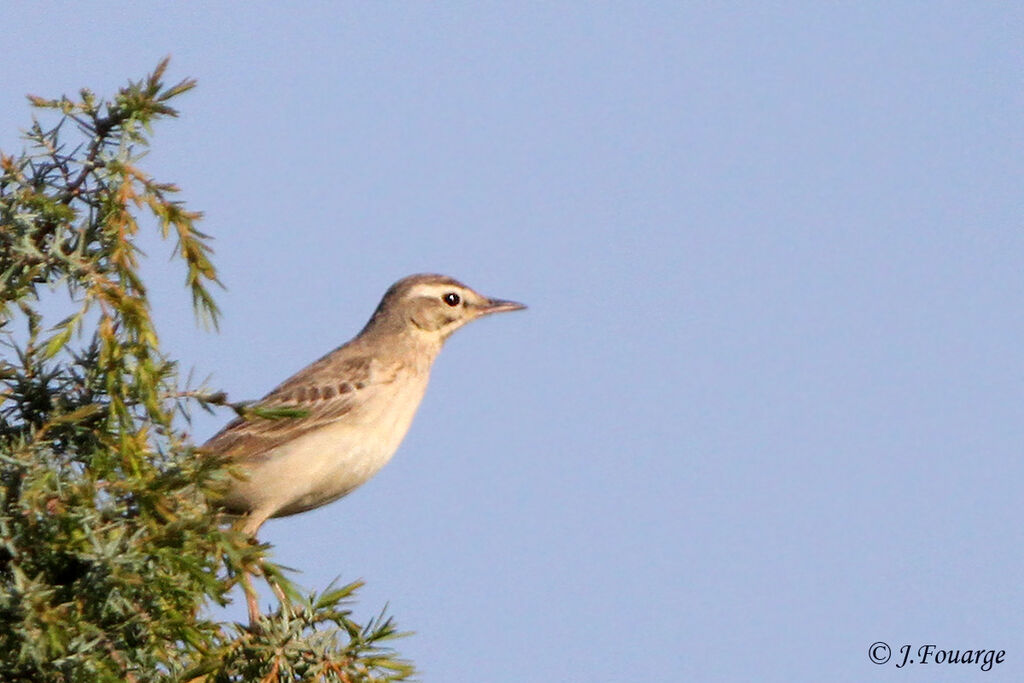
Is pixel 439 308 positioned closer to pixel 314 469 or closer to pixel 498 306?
pixel 498 306

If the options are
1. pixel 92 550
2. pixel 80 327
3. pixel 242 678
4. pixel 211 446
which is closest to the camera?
pixel 92 550

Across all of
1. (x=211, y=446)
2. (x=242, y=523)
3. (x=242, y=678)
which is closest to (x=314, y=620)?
(x=242, y=678)

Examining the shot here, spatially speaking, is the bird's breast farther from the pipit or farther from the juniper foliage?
the juniper foliage

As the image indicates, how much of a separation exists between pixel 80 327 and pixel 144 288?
282 millimetres

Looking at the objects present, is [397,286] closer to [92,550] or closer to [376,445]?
[376,445]

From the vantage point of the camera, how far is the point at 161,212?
5.17 m

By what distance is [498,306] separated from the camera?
11.9 metres

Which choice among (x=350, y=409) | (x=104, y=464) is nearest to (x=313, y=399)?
(x=350, y=409)

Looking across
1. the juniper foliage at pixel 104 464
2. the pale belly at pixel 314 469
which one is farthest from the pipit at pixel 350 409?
the juniper foliage at pixel 104 464

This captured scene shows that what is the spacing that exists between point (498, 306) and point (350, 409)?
208cm

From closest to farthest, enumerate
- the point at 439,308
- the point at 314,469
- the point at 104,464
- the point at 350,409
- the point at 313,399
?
the point at 104,464, the point at 314,469, the point at 350,409, the point at 313,399, the point at 439,308

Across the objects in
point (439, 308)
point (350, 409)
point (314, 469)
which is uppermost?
point (439, 308)

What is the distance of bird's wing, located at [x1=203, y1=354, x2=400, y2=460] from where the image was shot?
10.1 metres

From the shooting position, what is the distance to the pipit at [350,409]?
385 inches
